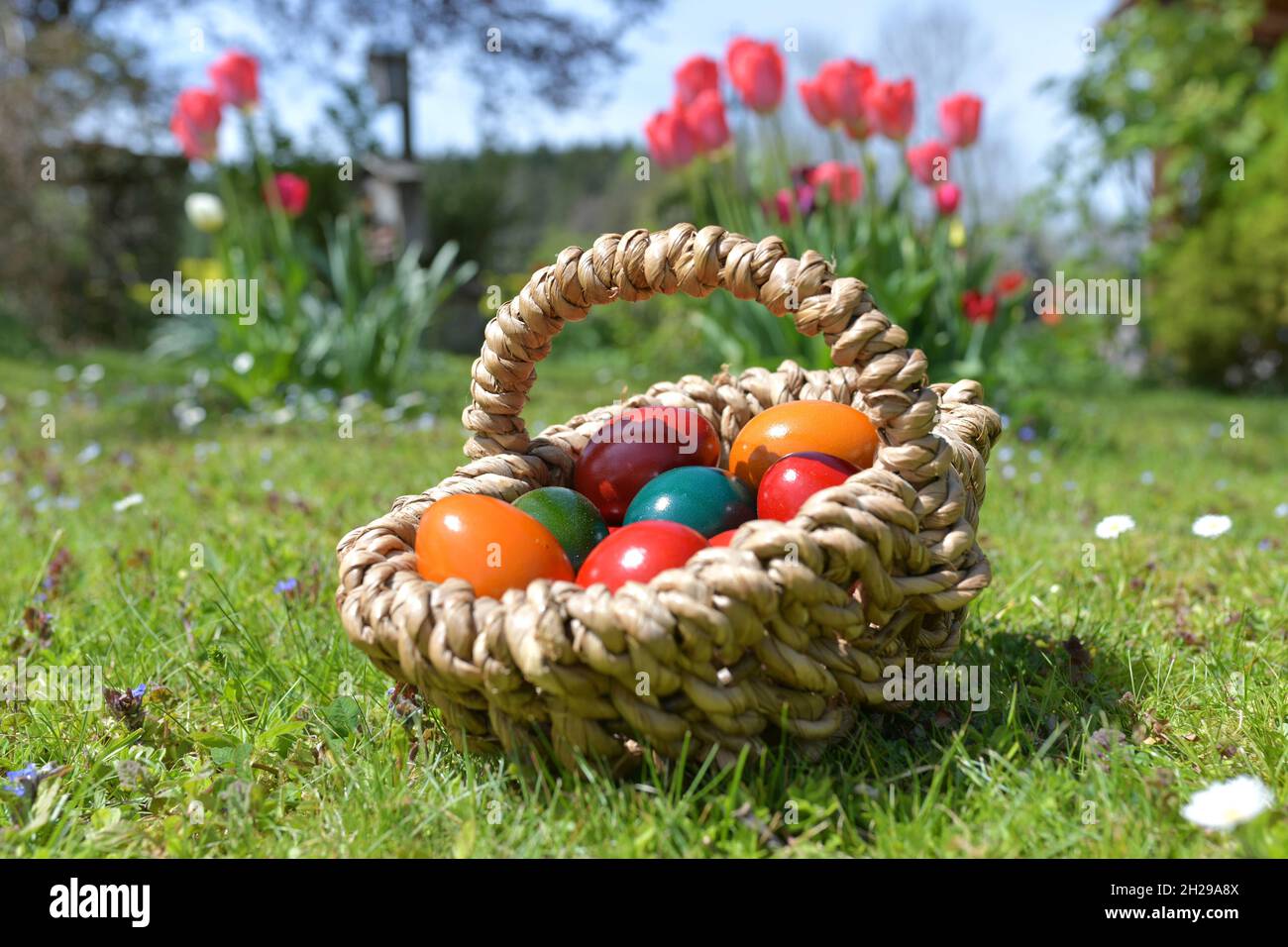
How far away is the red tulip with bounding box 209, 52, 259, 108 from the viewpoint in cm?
399

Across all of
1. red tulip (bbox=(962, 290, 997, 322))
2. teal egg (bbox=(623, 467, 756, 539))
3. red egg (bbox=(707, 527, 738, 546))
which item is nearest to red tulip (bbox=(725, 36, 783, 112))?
red tulip (bbox=(962, 290, 997, 322))

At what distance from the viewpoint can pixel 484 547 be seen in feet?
4.21

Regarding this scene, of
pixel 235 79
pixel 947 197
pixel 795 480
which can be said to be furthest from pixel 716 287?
pixel 235 79

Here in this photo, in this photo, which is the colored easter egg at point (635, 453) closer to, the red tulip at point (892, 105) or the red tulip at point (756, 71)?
the red tulip at point (756, 71)

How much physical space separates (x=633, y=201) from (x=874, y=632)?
18857 mm

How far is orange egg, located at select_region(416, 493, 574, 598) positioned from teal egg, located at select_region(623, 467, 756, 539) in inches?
8.3

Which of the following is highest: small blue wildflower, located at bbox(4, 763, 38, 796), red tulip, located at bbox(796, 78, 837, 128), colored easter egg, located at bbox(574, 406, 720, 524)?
red tulip, located at bbox(796, 78, 837, 128)

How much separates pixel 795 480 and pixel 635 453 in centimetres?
36

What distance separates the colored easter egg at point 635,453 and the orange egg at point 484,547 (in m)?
0.36

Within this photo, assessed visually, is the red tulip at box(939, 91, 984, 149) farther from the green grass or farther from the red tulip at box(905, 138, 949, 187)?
the green grass

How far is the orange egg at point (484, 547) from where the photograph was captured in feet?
4.20

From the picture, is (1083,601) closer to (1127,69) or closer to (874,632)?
(874,632)

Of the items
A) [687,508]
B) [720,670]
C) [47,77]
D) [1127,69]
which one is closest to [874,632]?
[720,670]

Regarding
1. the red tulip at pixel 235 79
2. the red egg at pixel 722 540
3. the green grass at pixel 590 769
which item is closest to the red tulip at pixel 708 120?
the green grass at pixel 590 769
